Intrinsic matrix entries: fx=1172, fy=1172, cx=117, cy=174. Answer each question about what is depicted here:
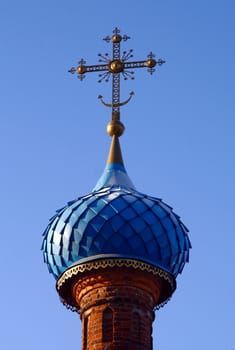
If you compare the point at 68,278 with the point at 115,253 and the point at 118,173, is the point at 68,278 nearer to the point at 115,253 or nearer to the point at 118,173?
the point at 115,253

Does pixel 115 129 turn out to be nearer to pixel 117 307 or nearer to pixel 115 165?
pixel 115 165

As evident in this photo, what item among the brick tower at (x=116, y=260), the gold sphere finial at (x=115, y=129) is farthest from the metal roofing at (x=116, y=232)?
the gold sphere finial at (x=115, y=129)

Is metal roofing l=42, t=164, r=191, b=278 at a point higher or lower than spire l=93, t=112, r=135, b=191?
lower

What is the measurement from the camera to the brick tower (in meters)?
21.9

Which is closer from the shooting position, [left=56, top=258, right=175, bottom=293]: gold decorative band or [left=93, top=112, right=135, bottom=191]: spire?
[left=56, top=258, right=175, bottom=293]: gold decorative band

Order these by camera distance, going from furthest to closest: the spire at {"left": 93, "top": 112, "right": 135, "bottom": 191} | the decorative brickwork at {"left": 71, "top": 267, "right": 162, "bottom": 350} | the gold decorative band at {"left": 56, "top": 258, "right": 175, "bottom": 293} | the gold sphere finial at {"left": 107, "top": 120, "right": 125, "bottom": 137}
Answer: the gold sphere finial at {"left": 107, "top": 120, "right": 125, "bottom": 137} → the spire at {"left": 93, "top": 112, "right": 135, "bottom": 191} → the gold decorative band at {"left": 56, "top": 258, "right": 175, "bottom": 293} → the decorative brickwork at {"left": 71, "top": 267, "right": 162, "bottom": 350}

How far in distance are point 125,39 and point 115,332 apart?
6915 mm

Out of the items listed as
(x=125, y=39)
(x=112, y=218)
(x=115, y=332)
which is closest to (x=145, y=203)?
(x=112, y=218)

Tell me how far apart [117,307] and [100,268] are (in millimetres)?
800

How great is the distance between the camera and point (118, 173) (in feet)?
78.2

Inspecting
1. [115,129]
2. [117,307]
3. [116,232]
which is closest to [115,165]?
[115,129]

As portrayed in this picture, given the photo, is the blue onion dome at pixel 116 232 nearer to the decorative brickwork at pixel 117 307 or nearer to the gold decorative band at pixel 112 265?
the gold decorative band at pixel 112 265

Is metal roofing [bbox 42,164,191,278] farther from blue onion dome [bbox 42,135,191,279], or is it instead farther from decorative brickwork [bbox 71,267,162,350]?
decorative brickwork [bbox 71,267,162,350]

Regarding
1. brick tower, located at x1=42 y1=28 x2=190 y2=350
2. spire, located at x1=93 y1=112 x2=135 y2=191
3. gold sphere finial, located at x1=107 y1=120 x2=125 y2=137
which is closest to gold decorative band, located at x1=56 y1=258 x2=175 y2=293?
brick tower, located at x1=42 y1=28 x2=190 y2=350
